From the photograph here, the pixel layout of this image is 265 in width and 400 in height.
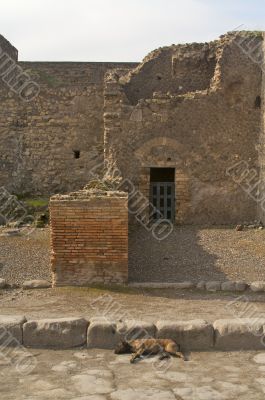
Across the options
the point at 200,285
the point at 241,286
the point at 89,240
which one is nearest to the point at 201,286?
the point at 200,285

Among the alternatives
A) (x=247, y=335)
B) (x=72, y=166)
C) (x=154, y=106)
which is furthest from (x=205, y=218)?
(x=247, y=335)

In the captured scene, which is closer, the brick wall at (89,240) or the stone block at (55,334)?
the stone block at (55,334)

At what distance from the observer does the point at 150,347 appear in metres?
6.04

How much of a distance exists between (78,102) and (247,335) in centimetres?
1411

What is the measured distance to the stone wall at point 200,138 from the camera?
14.3 m

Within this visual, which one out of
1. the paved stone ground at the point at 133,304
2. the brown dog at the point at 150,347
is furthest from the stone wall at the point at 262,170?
the brown dog at the point at 150,347

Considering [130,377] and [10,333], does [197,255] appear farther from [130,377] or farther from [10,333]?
[130,377]

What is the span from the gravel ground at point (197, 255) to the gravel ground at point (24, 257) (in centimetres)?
Answer: 174

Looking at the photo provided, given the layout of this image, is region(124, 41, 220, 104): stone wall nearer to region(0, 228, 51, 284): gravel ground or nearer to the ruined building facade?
the ruined building facade

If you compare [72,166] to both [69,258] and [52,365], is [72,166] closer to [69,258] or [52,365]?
[69,258]

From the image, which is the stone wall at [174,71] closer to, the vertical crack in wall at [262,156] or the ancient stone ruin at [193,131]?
the ancient stone ruin at [193,131]

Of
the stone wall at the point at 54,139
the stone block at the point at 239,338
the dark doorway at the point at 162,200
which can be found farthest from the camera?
the stone wall at the point at 54,139

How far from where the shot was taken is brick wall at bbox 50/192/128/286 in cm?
860

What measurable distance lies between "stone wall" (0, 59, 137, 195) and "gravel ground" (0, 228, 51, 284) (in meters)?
4.99
